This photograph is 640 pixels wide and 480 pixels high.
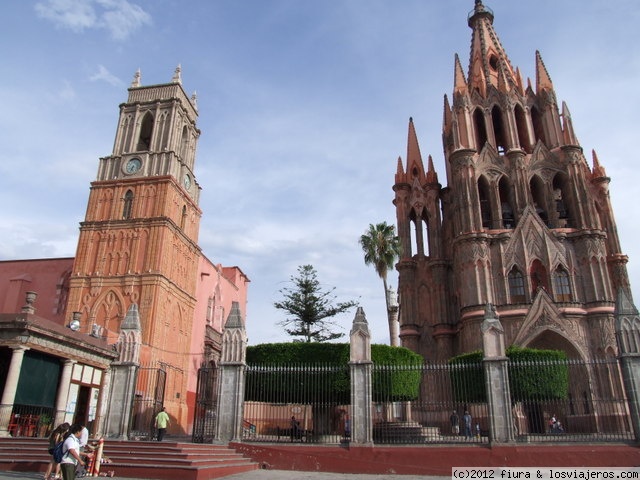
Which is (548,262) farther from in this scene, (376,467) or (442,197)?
(376,467)

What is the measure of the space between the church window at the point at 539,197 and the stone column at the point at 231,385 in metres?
24.2

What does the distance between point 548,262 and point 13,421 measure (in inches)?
1107

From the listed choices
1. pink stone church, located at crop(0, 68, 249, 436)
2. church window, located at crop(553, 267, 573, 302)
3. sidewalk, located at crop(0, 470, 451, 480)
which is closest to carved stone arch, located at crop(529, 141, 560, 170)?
church window, located at crop(553, 267, 573, 302)

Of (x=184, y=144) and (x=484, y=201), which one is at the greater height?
(x=184, y=144)

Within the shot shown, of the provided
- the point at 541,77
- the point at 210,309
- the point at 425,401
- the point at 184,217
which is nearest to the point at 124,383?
the point at 425,401

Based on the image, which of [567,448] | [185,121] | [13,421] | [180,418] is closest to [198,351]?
[180,418]

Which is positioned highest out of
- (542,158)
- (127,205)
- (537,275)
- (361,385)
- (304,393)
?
(542,158)

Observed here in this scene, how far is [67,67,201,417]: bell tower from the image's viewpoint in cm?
2986

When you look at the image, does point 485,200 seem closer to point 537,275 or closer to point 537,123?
point 537,275

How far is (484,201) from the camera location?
34562mm

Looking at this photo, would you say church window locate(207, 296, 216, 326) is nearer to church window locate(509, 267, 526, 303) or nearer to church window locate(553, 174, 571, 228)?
church window locate(509, 267, 526, 303)

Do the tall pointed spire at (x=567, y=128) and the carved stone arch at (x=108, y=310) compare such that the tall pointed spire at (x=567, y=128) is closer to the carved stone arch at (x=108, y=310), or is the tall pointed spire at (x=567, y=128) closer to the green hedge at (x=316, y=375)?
the green hedge at (x=316, y=375)

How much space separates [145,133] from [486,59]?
27401 millimetres

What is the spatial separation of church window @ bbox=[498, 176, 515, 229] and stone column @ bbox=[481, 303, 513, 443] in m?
19.4
